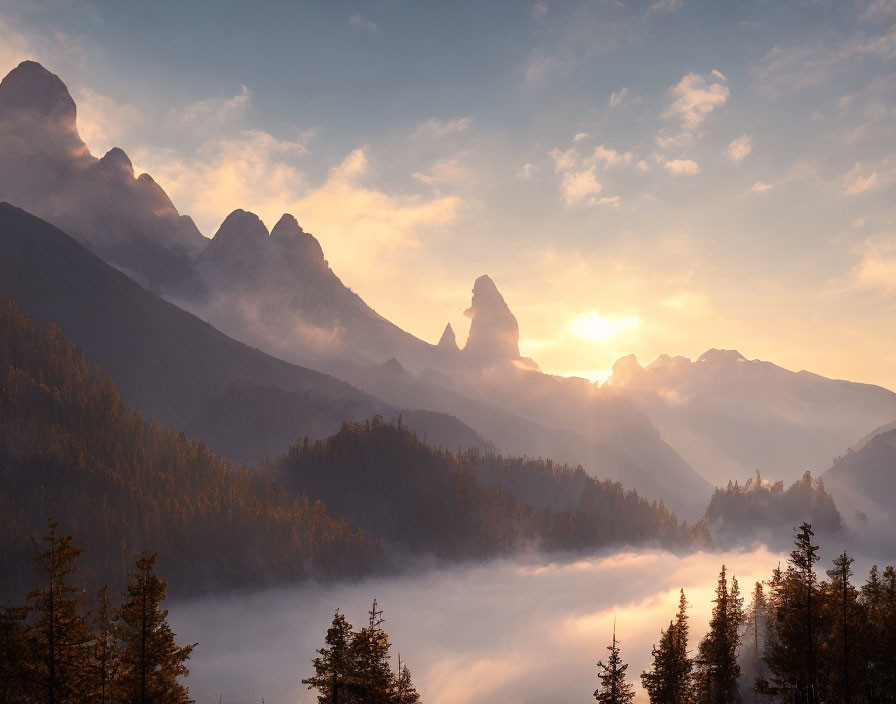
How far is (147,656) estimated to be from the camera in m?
33.1

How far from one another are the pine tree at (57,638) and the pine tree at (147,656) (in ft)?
6.90

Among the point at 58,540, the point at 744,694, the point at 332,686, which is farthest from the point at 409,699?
the point at 744,694

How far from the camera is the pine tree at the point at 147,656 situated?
32.9m

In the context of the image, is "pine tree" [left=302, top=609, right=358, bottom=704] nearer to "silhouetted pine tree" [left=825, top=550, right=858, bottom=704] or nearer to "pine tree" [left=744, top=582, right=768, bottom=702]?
"silhouetted pine tree" [left=825, top=550, right=858, bottom=704]

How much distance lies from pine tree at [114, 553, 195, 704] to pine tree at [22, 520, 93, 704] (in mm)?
2104

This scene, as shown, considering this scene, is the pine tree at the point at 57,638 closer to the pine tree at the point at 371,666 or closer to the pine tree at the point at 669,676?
the pine tree at the point at 371,666

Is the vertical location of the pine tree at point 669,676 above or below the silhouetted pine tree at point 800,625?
below

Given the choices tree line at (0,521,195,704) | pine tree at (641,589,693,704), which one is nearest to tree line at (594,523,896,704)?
pine tree at (641,589,693,704)

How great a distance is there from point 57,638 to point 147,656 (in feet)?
15.5

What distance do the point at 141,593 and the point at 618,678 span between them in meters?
33.5

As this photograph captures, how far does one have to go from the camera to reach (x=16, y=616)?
37625mm

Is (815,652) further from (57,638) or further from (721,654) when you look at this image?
(57,638)

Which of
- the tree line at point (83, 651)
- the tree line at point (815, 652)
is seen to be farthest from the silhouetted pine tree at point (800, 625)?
the tree line at point (83, 651)

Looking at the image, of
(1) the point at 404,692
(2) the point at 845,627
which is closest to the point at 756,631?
(2) the point at 845,627
